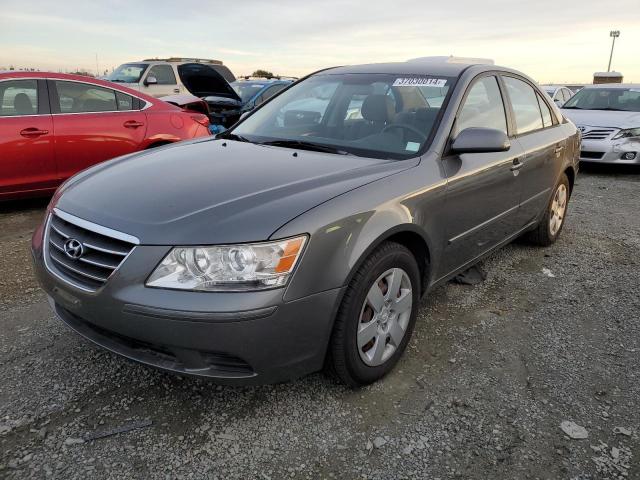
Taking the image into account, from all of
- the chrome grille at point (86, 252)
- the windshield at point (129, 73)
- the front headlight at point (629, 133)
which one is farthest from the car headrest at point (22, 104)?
the front headlight at point (629, 133)

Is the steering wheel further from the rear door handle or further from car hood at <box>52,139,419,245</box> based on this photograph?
the rear door handle

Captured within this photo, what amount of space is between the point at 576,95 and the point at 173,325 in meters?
10.7

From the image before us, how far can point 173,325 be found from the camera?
6.45 feet

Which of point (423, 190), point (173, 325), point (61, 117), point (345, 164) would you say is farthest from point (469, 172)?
point (61, 117)

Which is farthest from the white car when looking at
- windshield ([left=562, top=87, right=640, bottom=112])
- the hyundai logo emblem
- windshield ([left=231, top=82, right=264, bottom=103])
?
the hyundai logo emblem

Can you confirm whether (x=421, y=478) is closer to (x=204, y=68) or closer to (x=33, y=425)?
(x=33, y=425)

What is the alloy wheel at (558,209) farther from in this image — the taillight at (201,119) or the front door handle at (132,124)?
the front door handle at (132,124)

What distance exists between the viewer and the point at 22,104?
5.14m

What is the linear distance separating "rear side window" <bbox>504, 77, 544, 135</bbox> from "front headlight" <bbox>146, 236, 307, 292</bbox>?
8.37 feet

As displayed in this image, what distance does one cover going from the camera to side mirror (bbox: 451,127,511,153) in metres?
2.82

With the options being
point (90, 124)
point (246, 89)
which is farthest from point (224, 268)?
point (246, 89)

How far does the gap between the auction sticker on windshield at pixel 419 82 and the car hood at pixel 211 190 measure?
77cm

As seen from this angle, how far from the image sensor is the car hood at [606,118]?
8.55 metres

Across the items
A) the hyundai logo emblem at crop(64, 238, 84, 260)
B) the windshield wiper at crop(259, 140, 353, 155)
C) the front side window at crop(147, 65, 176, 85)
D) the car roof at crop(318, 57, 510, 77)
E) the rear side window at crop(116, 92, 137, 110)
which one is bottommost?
the hyundai logo emblem at crop(64, 238, 84, 260)
